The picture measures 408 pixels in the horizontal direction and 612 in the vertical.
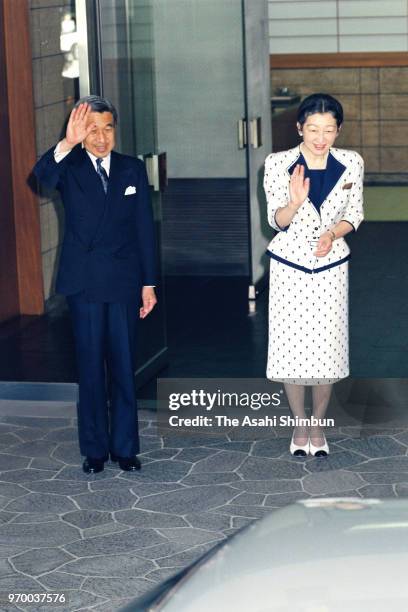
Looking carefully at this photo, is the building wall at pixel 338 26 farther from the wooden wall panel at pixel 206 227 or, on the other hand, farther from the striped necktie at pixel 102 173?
the striped necktie at pixel 102 173

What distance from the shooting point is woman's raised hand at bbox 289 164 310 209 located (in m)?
5.46

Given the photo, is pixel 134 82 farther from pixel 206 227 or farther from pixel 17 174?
pixel 206 227

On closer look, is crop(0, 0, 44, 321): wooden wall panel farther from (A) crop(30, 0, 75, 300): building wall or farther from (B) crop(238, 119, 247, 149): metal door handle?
(B) crop(238, 119, 247, 149): metal door handle

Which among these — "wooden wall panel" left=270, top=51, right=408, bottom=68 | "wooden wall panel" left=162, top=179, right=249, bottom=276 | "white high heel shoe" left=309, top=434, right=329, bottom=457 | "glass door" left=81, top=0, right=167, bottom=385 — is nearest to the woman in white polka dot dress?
"white high heel shoe" left=309, top=434, right=329, bottom=457

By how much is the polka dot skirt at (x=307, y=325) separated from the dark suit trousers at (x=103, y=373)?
0.63 meters

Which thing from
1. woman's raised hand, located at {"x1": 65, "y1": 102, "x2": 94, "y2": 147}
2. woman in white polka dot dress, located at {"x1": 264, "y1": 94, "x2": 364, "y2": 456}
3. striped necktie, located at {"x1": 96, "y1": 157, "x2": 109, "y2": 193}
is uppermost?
woman's raised hand, located at {"x1": 65, "y1": 102, "x2": 94, "y2": 147}

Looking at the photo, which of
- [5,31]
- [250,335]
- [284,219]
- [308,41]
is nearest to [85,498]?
[284,219]

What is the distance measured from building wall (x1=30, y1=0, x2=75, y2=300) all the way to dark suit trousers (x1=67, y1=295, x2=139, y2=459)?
2.17 m

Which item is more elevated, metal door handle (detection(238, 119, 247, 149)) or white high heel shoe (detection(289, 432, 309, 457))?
metal door handle (detection(238, 119, 247, 149))

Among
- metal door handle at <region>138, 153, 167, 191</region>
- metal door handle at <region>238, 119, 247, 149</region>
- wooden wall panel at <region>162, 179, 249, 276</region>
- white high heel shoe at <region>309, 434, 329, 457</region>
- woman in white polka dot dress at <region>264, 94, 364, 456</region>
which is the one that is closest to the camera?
woman in white polka dot dress at <region>264, 94, 364, 456</region>

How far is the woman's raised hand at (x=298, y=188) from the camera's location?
546cm

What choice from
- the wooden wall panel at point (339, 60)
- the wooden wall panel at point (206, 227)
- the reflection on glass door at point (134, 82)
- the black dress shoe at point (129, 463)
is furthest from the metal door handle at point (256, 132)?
the wooden wall panel at point (339, 60)

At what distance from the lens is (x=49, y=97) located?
8062 millimetres

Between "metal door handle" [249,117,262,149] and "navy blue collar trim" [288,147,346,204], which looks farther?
"metal door handle" [249,117,262,149]
